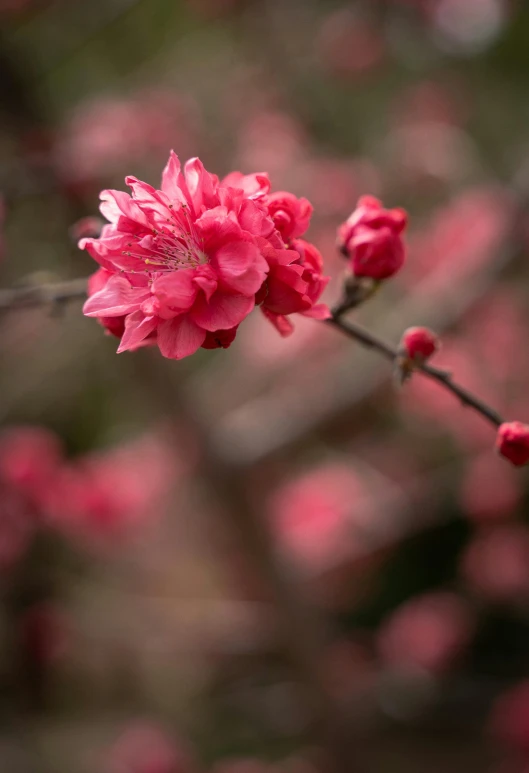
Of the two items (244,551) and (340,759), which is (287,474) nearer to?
(244,551)

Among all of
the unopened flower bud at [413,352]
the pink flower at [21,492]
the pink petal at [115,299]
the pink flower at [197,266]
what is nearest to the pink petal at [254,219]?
the pink flower at [197,266]

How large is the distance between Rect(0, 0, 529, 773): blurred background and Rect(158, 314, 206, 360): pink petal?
1.33 m

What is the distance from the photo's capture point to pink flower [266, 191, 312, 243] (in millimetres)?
618

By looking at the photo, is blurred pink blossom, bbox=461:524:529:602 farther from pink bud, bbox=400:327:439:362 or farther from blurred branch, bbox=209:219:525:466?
pink bud, bbox=400:327:439:362

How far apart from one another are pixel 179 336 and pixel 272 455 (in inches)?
61.1

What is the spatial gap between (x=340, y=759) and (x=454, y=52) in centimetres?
320

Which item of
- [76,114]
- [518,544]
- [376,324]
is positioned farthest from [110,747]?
[76,114]

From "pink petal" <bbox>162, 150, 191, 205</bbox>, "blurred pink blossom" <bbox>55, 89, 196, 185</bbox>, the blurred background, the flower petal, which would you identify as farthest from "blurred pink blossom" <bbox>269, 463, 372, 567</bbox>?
"pink petal" <bbox>162, 150, 191, 205</bbox>

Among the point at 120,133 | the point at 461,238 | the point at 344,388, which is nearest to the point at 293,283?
the point at 344,388

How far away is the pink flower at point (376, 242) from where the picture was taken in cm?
74

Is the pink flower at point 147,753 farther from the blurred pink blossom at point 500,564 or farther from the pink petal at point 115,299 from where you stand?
the pink petal at point 115,299

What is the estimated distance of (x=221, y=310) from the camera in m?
0.58

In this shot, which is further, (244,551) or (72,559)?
(72,559)

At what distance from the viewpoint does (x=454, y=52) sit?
10.8ft
